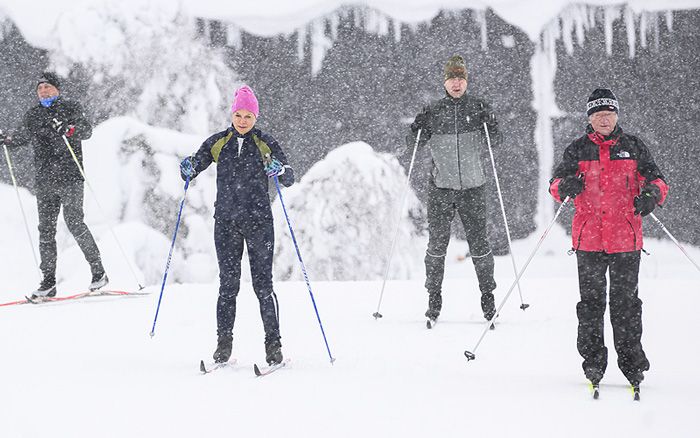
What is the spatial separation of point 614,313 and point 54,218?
5.00 meters

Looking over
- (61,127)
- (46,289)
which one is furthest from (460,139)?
(46,289)

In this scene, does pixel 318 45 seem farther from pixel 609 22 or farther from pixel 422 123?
pixel 422 123

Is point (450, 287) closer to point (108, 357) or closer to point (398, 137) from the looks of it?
point (108, 357)

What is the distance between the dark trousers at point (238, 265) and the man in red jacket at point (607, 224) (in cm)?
162

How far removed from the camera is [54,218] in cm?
636

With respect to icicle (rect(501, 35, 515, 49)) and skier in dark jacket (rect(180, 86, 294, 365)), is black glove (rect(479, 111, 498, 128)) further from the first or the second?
icicle (rect(501, 35, 515, 49))

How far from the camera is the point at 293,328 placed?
17.9 feet

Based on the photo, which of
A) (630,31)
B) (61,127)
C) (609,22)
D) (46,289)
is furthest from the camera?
(609,22)

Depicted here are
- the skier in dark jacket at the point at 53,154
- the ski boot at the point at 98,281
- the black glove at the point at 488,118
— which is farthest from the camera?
the ski boot at the point at 98,281

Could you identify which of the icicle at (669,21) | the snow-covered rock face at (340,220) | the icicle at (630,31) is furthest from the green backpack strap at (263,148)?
the icicle at (669,21)

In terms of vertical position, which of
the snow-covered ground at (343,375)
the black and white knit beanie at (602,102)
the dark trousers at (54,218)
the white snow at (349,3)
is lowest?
the snow-covered ground at (343,375)

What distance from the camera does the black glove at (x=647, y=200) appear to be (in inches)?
124

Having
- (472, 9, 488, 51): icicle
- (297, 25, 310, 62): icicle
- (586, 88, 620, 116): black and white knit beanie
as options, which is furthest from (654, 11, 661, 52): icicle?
(586, 88, 620, 116): black and white knit beanie

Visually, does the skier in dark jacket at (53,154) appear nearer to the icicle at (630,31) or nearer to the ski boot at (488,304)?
the ski boot at (488,304)
